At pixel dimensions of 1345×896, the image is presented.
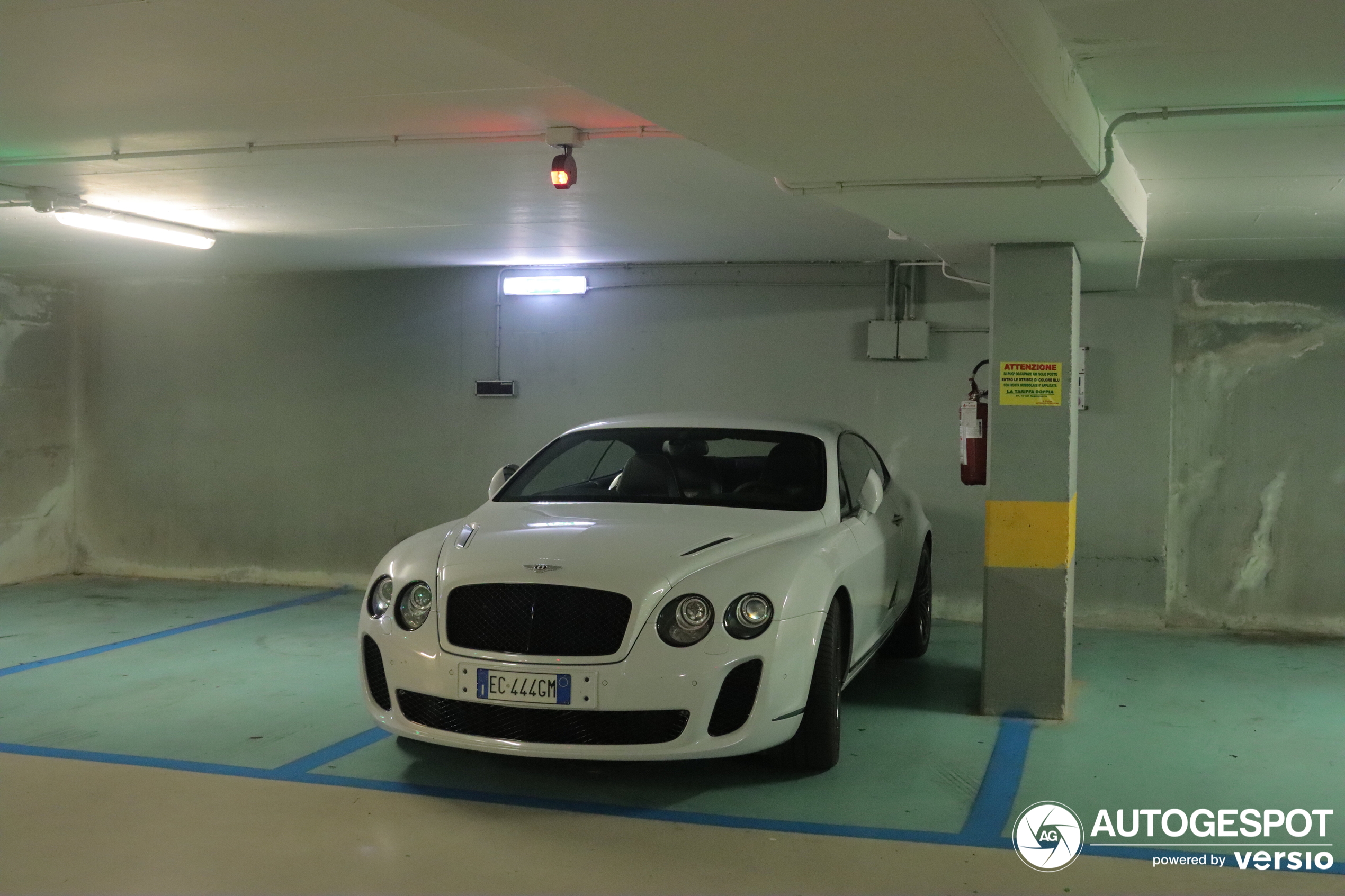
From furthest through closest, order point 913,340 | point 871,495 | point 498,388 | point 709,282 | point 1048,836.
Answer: point 498,388
point 709,282
point 913,340
point 871,495
point 1048,836

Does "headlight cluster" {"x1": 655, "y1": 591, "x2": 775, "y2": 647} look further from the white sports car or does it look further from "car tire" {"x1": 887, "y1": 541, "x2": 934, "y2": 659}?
"car tire" {"x1": 887, "y1": 541, "x2": 934, "y2": 659}

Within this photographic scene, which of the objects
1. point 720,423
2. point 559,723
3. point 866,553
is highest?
point 720,423

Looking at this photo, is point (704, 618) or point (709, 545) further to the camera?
point (709, 545)

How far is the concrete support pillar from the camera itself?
16.9ft

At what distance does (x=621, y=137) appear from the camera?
4375 mm

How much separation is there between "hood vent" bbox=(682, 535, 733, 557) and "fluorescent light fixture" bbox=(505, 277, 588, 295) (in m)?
4.49

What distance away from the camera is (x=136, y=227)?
6.57m

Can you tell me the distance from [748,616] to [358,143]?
2486 millimetres

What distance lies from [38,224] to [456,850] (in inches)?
203

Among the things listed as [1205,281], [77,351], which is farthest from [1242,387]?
[77,351]

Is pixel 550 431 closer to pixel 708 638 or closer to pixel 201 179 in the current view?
pixel 201 179

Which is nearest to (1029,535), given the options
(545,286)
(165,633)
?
(545,286)

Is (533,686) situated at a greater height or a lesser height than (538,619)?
lesser

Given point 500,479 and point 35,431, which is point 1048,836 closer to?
point 500,479
